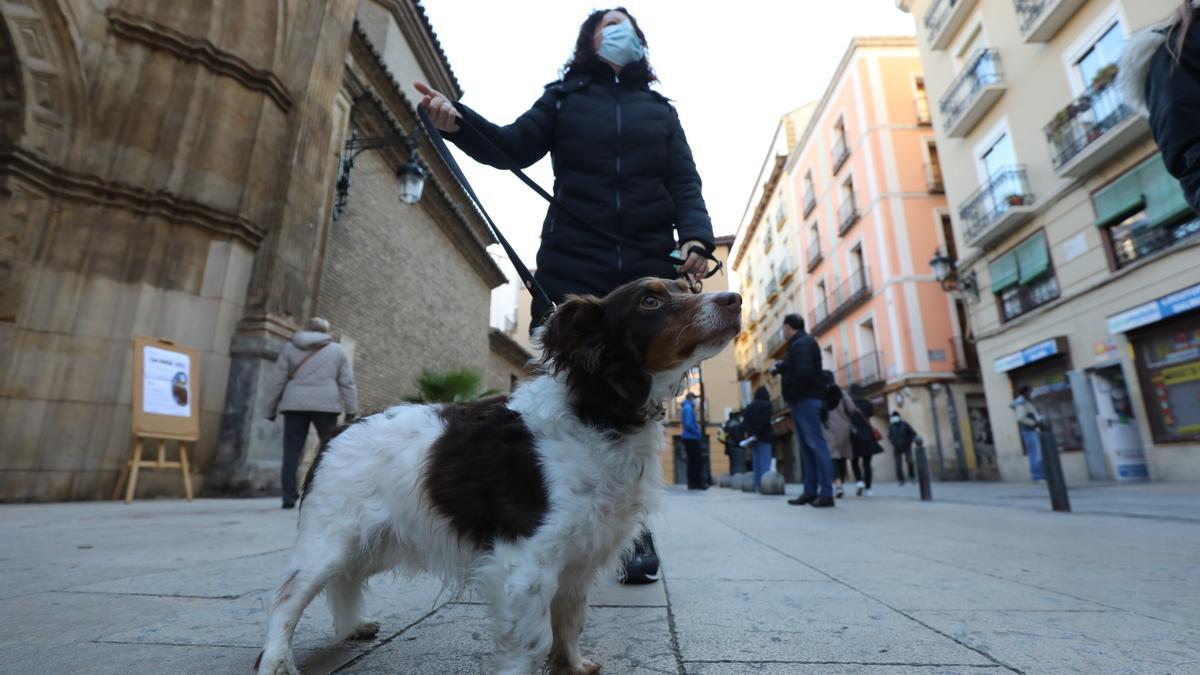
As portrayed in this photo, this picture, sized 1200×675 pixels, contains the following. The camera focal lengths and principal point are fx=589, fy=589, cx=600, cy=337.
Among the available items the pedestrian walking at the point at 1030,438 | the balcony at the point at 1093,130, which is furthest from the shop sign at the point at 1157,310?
the balcony at the point at 1093,130

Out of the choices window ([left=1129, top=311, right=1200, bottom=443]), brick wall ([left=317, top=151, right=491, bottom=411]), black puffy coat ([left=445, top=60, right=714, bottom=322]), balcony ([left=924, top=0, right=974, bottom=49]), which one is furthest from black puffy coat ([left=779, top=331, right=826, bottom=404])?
balcony ([left=924, top=0, right=974, bottom=49])

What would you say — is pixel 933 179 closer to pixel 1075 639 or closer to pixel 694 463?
pixel 694 463

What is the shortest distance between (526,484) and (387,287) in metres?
12.4

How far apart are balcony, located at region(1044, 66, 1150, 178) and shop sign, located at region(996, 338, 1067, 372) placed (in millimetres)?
3613

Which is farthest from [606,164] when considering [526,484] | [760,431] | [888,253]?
[888,253]

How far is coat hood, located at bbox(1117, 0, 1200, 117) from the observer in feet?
7.97

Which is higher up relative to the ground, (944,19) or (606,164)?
(944,19)

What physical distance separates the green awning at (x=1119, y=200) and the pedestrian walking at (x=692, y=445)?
29.7ft

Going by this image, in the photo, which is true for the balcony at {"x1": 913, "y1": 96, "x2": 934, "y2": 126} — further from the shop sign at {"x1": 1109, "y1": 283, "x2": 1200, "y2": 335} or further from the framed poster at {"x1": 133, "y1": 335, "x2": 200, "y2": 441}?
the framed poster at {"x1": 133, "y1": 335, "x2": 200, "y2": 441}

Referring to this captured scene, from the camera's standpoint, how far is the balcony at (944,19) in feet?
52.8

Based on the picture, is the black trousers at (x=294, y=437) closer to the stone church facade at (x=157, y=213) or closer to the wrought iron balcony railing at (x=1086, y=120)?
the stone church facade at (x=157, y=213)

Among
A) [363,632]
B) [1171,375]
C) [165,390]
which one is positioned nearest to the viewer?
[363,632]

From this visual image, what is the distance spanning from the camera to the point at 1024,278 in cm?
1429

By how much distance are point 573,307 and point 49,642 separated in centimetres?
165
